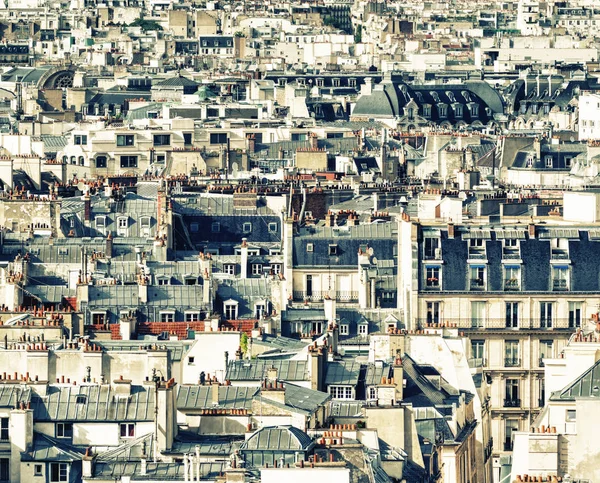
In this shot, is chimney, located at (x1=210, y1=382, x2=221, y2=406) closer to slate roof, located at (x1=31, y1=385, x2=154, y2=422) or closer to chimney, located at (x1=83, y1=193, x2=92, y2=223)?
slate roof, located at (x1=31, y1=385, x2=154, y2=422)

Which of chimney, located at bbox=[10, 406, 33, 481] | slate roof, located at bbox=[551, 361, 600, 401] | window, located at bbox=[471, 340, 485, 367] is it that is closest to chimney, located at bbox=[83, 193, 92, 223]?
window, located at bbox=[471, 340, 485, 367]

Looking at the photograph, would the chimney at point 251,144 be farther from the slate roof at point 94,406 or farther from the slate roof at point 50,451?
the slate roof at point 50,451

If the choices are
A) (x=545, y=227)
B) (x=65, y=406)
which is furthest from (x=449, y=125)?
(x=65, y=406)

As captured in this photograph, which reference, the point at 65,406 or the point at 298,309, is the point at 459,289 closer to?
the point at 298,309

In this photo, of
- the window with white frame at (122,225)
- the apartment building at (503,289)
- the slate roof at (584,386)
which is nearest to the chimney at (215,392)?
the slate roof at (584,386)

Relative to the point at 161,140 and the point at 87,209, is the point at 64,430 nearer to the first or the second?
the point at 87,209

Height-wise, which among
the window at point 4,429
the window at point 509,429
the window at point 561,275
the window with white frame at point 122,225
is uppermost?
the window at point 4,429
